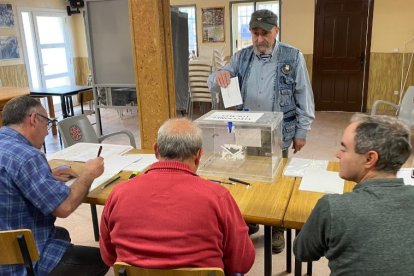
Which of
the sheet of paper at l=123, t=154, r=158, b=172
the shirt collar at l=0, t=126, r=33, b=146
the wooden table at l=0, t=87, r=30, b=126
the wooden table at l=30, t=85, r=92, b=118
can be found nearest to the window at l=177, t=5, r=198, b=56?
the wooden table at l=30, t=85, r=92, b=118

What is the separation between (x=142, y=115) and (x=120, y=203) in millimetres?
1938

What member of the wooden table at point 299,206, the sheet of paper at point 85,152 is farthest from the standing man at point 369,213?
the sheet of paper at point 85,152

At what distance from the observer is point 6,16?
6934 mm

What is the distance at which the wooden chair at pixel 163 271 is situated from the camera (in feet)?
3.61

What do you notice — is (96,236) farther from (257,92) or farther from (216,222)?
(216,222)

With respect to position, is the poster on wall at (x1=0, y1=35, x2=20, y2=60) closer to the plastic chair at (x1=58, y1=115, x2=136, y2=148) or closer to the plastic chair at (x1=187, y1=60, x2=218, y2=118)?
the plastic chair at (x1=187, y1=60, x2=218, y2=118)

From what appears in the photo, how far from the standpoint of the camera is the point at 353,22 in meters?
6.80

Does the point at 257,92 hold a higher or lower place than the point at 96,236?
higher

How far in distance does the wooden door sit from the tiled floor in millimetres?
348

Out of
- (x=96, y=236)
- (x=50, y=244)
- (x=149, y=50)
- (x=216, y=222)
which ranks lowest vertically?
(x=96, y=236)

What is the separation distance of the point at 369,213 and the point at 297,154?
152 inches

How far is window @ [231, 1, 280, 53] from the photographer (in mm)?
7621

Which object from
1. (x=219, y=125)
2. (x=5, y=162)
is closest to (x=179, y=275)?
(x=5, y=162)

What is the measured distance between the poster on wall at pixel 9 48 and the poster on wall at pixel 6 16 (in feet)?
0.68
